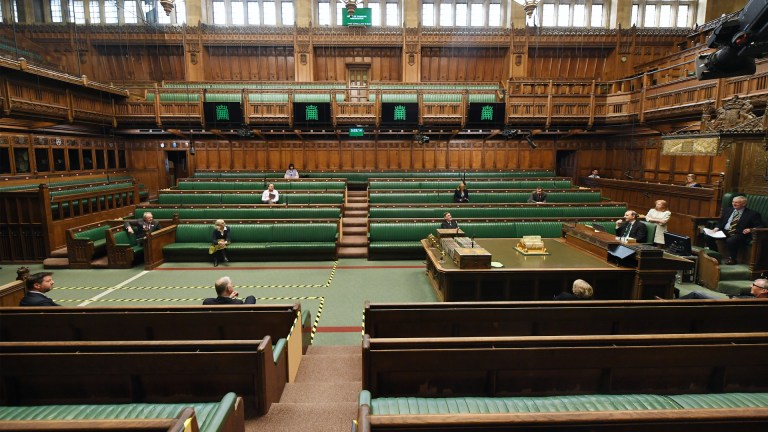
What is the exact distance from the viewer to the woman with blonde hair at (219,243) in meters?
7.39

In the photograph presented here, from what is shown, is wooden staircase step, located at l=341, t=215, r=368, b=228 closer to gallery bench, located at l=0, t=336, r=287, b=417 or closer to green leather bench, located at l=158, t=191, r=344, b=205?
green leather bench, located at l=158, t=191, r=344, b=205

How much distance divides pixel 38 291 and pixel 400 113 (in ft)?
33.2

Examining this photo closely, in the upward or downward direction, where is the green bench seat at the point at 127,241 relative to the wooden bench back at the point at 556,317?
downward

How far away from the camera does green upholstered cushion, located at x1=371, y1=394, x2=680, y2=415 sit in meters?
2.09

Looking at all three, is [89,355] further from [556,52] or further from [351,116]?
[556,52]

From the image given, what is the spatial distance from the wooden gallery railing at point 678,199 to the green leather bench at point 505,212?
1.45 meters

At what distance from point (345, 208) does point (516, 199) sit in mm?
4617

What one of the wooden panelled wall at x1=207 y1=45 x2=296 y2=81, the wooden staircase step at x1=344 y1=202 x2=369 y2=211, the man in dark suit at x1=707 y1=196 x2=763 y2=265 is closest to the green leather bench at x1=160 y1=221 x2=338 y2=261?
the wooden staircase step at x1=344 y1=202 x2=369 y2=211

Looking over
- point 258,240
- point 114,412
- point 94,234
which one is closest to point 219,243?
point 258,240

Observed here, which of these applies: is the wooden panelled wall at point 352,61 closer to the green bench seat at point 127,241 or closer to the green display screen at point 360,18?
the green display screen at point 360,18

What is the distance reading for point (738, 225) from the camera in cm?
592

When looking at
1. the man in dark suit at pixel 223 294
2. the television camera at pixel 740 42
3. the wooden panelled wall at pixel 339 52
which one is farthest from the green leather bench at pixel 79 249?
the wooden panelled wall at pixel 339 52

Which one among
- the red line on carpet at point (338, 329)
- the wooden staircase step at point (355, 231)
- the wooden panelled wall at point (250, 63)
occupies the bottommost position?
the red line on carpet at point (338, 329)

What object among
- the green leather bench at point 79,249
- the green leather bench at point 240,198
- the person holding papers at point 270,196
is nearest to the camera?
the green leather bench at point 79,249
